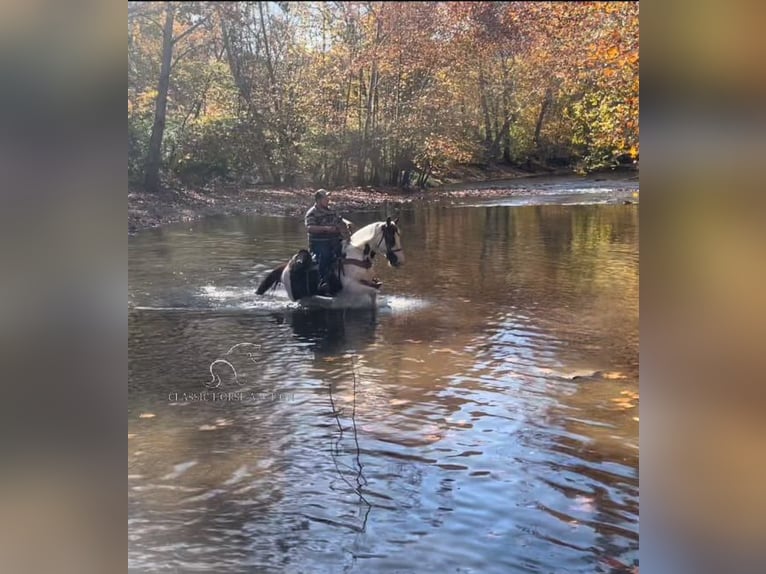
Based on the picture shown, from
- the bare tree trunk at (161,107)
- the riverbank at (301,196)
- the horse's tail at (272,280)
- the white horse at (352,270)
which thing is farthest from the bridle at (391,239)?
the bare tree trunk at (161,107)

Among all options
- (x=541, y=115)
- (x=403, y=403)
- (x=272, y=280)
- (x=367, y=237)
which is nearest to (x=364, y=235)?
(x=367, y=237)

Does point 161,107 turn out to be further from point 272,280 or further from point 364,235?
point 364,235

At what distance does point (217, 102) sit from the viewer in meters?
2.95

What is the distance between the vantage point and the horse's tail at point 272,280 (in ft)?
9.80

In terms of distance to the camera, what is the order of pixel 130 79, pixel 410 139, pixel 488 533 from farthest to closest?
pixel 410 139
pixel 130 79
pixel 488 533

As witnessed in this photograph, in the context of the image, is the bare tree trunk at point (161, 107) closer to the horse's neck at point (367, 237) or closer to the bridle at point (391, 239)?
the horse's neck at point (367, 237)

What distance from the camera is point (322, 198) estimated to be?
9.78ft

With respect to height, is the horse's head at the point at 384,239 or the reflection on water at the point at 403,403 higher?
the horse's head at the point at 384,239

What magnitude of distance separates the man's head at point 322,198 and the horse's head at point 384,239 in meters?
0.18
